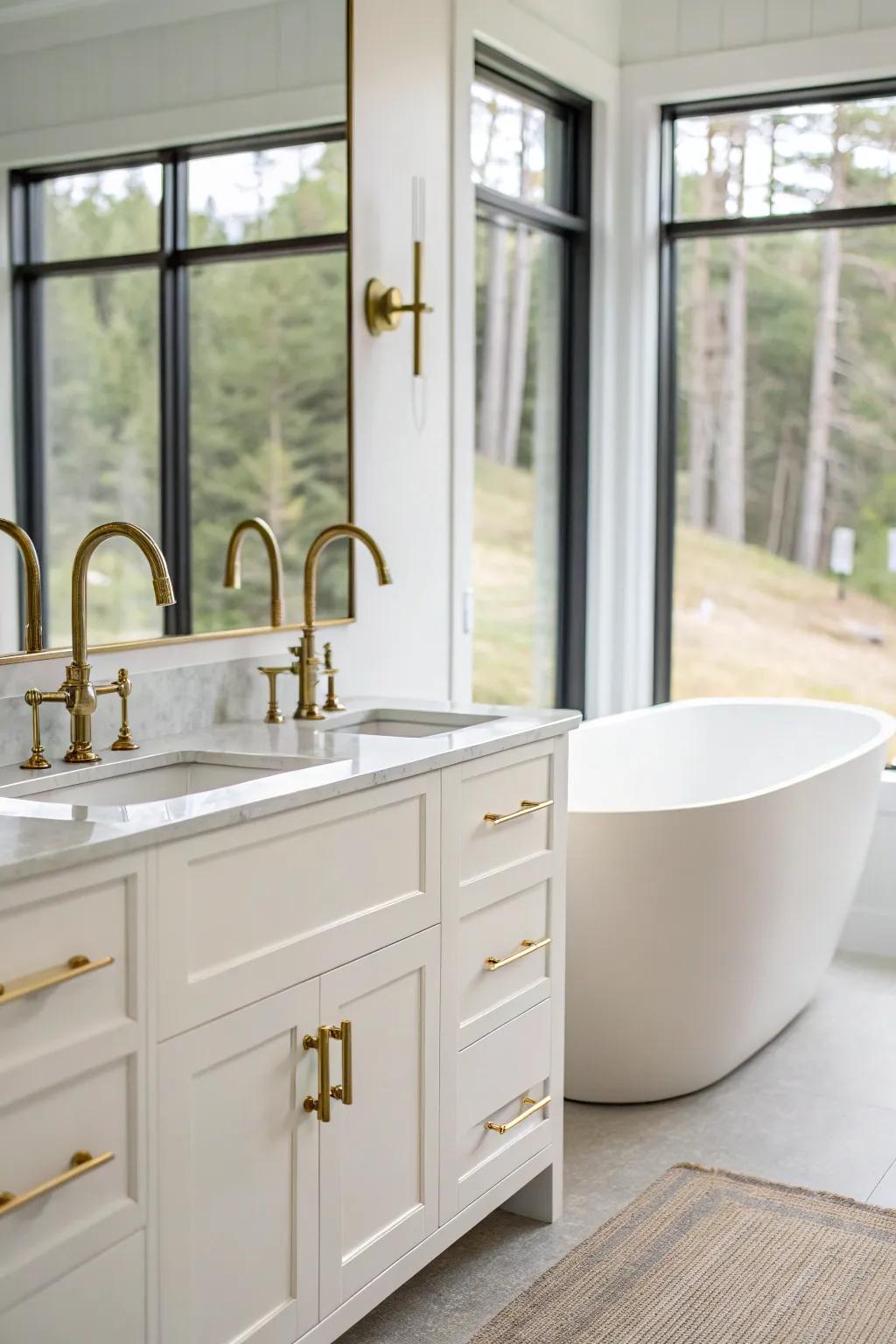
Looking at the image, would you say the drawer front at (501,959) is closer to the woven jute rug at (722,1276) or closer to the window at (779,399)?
the woven jute rug at (722,1276)

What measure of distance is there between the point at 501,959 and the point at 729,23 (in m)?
3.01

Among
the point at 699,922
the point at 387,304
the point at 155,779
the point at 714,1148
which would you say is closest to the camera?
the point at 155,779

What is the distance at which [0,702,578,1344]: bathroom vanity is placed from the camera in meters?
1.53

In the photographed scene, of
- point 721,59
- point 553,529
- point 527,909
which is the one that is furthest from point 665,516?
point 527,909

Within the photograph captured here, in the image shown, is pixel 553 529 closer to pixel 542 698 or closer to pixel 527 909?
pixel 542 698

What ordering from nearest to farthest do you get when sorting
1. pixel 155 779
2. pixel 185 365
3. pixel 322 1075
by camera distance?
1. pixel 322 1075
2. pixel 155 779
3. pixel 185 365

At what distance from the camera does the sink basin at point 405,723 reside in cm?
260

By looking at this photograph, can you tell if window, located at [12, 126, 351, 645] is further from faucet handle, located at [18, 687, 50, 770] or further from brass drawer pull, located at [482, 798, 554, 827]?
brass drawer pull, located at [482, 798, 554, 827]

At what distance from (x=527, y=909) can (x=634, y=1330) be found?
66cm

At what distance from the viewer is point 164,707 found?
2.52 m

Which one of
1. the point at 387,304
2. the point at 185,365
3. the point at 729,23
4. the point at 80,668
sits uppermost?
the point at 729,23

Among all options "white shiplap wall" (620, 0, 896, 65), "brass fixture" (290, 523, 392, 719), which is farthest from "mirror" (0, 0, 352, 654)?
"white shiplap wall" (620, 0, 896, 65)

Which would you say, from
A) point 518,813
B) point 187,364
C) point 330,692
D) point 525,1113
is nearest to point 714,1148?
point 525,1113

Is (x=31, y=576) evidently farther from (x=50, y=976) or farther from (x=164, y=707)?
(x=50, y=976)
